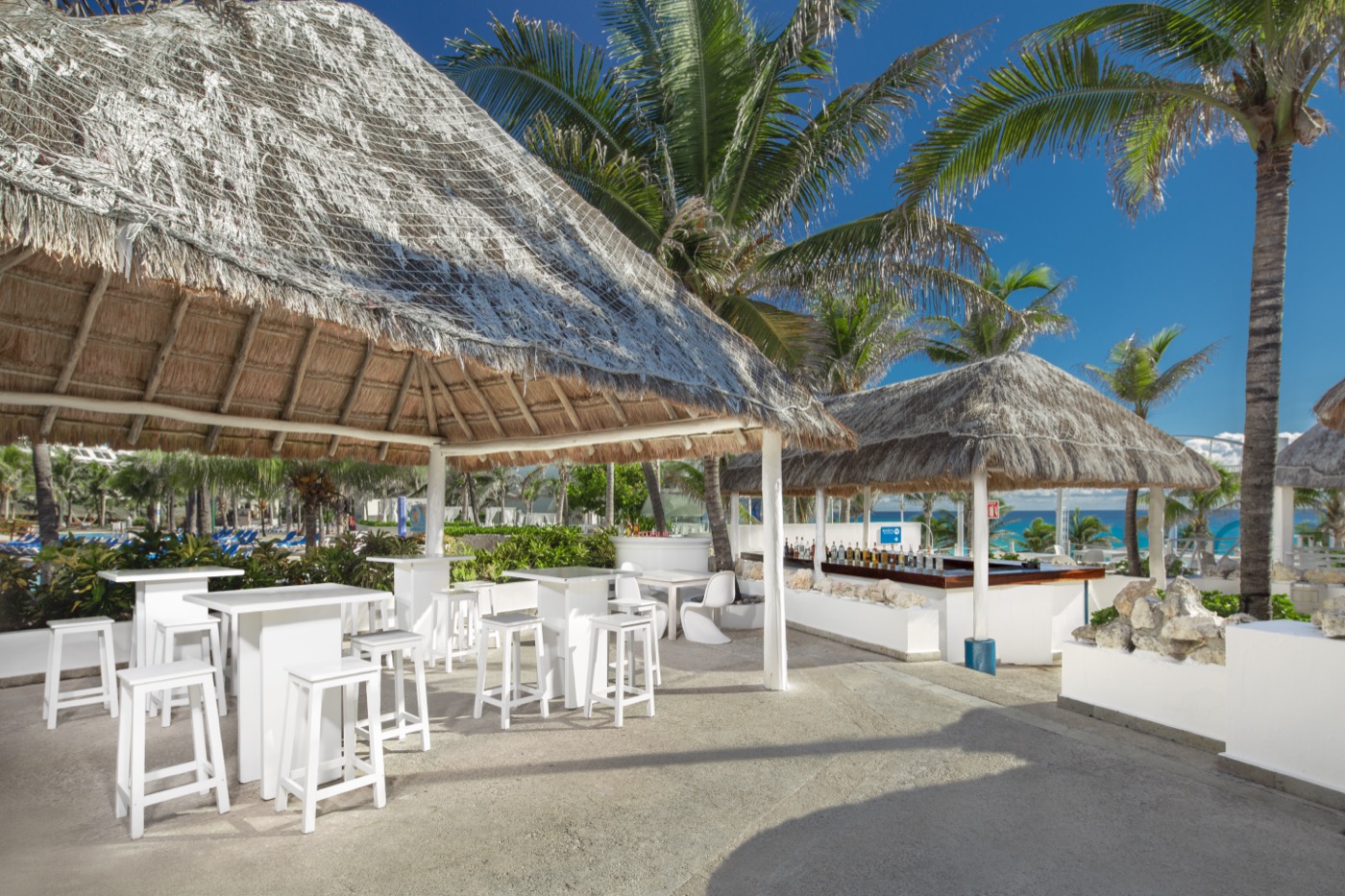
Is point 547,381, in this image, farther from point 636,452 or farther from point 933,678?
point 933,678

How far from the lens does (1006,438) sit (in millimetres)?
7953

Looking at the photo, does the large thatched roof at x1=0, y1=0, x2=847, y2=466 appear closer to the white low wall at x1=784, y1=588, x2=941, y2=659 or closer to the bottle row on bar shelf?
the white low wall at x1=784, y1=588, x2=941, y2=659

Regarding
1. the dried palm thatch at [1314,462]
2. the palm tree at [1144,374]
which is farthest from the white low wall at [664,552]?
the palm tree at [1144,374]

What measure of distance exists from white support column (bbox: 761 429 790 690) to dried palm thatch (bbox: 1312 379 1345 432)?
4119 millimetres

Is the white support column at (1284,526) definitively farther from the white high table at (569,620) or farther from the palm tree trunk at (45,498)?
the palm tree trunk at (45,498)

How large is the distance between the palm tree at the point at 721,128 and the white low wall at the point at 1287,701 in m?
5.38

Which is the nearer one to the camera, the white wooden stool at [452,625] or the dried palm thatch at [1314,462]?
the white wooden stool at [452,625]

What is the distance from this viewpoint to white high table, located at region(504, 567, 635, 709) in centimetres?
529

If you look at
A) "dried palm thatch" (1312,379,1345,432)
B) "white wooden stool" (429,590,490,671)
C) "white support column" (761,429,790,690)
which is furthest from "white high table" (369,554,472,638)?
"dried palm thatch" (1312,379,1345,432)

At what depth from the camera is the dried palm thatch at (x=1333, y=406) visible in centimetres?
545

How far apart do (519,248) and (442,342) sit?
1489 mm

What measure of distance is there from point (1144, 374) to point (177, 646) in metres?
19.5

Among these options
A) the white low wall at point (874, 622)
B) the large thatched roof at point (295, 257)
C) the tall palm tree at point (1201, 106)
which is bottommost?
the white low wall at point (874, 622)

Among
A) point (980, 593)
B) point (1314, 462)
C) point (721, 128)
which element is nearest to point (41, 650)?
point (721, 128)
